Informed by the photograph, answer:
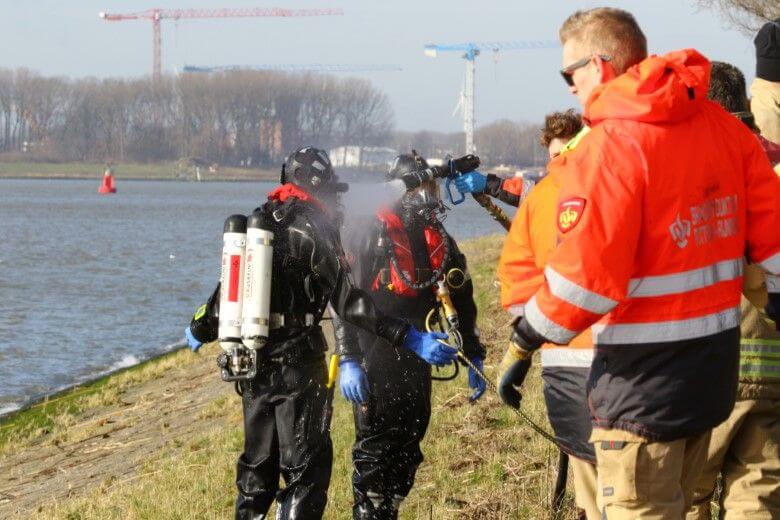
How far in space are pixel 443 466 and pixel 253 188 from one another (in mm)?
105671

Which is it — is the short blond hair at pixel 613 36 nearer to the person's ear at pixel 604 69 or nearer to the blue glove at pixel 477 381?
the person's ear at pixel 604 69

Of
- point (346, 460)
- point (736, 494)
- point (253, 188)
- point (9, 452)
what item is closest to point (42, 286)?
point (9, 452)

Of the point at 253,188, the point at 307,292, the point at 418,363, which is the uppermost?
the point at 307,292

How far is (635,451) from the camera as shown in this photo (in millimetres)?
3662

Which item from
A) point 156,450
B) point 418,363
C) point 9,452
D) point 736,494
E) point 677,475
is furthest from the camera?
point 9,452

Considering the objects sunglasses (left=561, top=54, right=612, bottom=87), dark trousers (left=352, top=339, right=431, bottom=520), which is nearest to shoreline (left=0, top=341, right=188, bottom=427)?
dark trousers (left=352, top=339, right=431, bottom=520)

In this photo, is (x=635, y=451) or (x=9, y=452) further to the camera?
(x=9, y=452)

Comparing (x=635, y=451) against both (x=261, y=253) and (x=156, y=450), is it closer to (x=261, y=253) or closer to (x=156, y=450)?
(x=261, y=253)

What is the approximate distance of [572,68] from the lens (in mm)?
3945

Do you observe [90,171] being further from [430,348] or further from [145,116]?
[430,348]

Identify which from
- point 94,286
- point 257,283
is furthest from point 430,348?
point 94,286

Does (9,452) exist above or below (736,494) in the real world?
below

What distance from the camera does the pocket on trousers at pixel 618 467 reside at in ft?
12.0

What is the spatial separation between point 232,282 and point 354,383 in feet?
2.60
